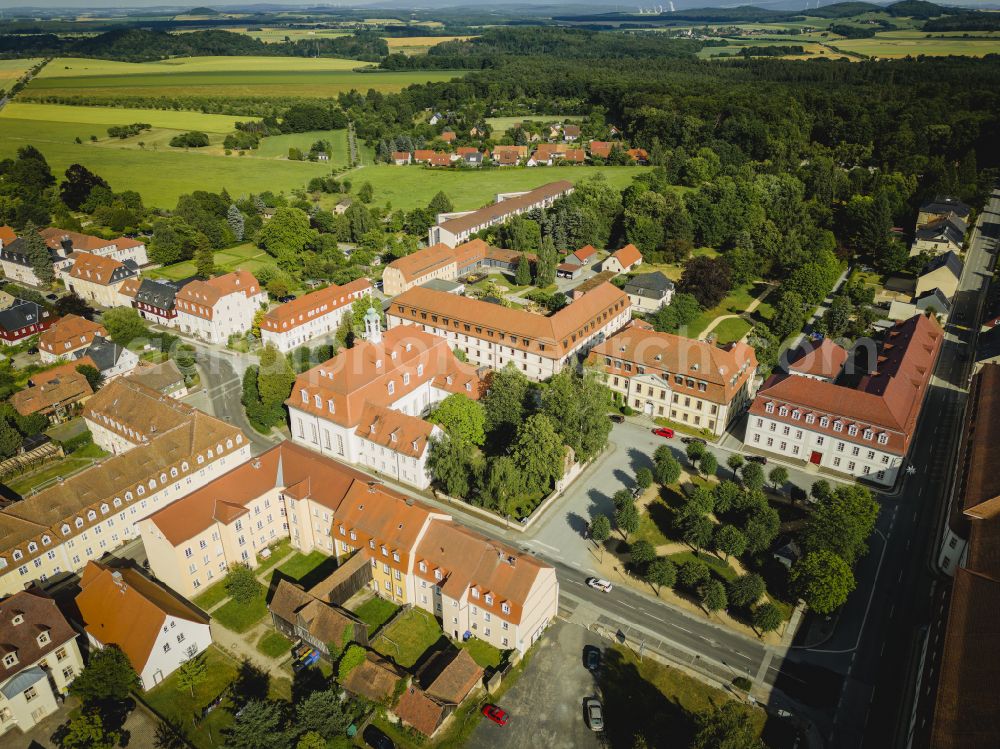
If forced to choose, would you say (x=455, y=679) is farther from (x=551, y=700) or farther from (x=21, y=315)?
(x=21, y=315)

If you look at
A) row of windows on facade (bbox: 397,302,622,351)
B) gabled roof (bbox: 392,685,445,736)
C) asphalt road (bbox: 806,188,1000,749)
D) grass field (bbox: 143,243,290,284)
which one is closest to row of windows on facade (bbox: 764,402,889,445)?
asphalt road (bbox: 806,188,1000,749)

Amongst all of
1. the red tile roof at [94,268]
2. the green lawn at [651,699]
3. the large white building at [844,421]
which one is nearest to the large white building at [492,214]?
the red tile roof at [94,268]

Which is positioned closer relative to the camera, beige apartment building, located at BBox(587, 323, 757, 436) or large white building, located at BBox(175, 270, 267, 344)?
beige apartment building, located at BBox(587, 323, 757, 436)

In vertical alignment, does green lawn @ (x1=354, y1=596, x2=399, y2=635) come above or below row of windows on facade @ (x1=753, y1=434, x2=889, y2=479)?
below

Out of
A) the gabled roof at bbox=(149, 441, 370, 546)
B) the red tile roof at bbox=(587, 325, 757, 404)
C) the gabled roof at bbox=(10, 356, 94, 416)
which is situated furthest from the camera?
the gabled roof at bbox=(10, 356, 94, 416)

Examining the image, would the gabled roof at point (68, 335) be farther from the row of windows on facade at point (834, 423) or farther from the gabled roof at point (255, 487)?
the row of windows on facade at point (834, 423)

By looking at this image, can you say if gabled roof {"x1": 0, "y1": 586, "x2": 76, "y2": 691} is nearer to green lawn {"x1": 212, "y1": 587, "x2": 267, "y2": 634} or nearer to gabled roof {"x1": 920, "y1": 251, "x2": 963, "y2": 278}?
green lawn {"x1": 212, "y1": 587, "x2": 267, "y2": 634}

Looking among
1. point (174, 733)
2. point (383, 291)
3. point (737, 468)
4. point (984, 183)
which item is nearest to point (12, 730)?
point (174, 733)
